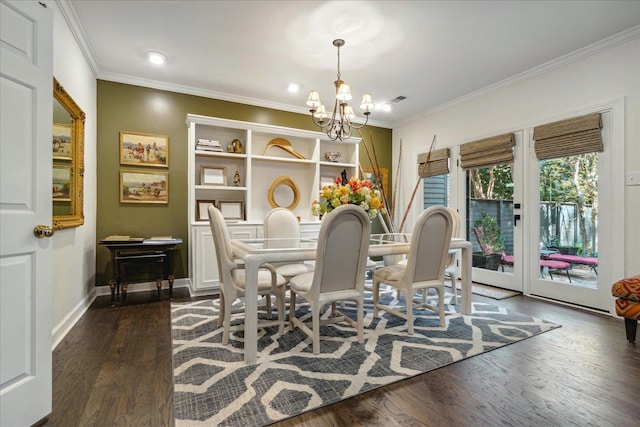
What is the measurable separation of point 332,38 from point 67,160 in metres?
2.65

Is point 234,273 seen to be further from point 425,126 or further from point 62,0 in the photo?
point 425,126

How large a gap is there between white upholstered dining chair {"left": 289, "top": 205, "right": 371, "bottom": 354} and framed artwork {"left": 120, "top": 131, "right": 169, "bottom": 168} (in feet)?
9.13

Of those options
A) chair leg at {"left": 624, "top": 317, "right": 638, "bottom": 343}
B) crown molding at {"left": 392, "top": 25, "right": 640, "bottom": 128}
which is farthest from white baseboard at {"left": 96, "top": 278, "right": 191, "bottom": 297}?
crown molding at {"left": 392, "top": 25, "right": 640, "bottom": 128}

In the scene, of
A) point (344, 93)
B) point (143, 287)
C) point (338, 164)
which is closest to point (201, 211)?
point (143, 287)

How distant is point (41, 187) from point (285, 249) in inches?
53.6

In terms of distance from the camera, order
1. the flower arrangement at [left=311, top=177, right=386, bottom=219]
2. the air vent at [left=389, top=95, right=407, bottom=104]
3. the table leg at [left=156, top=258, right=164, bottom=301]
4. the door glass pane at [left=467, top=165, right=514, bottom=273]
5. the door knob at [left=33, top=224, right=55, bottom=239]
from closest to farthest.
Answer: the door knob at [left=33, top=224, right=55, bottom=239], the flower arrangement at [left=311, top=177, right=386, bottom=219], the table leg at [left=156, top=258, right=164, bottom=301], the door glass pane at [left=467, top=165, right=514, bottom=273], the air vent at [left=389, top=95, right=407, bottom=104]

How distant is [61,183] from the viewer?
2678mm

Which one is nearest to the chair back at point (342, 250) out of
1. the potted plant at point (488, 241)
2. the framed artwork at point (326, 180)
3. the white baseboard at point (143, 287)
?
the white baseboard at point (143, 287)

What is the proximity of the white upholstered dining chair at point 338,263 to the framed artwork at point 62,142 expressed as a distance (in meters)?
2.28

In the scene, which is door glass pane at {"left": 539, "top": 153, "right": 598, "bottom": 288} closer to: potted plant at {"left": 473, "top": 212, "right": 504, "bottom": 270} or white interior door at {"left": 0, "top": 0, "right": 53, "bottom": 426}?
potted plant at {"left": 473, "top": 212, "right": 504, "bottom": 270}

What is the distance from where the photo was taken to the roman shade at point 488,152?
393 centimetres

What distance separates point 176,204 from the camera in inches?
161

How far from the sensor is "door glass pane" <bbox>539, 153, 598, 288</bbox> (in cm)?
324

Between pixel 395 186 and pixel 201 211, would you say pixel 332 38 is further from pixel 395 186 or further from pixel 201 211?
pixel 395 186
